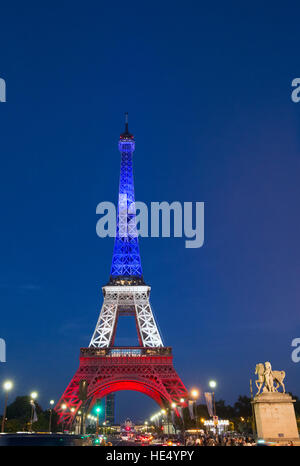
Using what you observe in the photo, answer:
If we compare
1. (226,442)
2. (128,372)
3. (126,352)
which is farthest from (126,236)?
(226,442)

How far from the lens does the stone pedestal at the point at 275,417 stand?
1109 inches

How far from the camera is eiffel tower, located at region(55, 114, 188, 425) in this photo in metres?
72.8

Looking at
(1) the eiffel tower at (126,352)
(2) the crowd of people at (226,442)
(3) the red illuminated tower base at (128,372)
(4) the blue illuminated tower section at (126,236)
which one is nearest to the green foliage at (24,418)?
(1) the eiffel tower at (126,352)

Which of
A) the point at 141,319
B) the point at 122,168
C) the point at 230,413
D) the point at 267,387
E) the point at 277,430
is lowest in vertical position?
the point at 230,413

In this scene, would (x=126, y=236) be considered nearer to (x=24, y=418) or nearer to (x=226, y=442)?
(x=24, y=418)

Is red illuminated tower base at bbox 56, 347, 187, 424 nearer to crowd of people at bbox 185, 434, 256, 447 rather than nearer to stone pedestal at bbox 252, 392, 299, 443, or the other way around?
crowd of people at bbox 185, 434, 256, 447

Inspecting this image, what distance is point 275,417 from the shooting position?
93.3 ft

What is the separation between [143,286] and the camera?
91125 millimetres

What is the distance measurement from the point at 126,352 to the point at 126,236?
3334 centimetres

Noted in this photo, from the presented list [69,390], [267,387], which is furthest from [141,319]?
[267,387]
